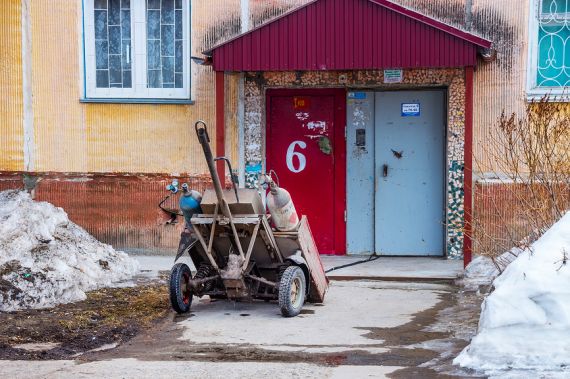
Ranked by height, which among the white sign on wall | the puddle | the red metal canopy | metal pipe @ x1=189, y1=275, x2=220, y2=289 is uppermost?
the red metal canopy

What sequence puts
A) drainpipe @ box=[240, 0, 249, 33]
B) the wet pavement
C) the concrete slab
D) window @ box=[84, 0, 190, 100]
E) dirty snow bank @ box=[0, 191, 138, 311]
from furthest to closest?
window @ box=[84, 0, 190, 100], drainpipe @ box=[240, 0, 249, 33], the concrete slab, dirty snow bank @ box=[0, 191, 138, 311], the wet pavement

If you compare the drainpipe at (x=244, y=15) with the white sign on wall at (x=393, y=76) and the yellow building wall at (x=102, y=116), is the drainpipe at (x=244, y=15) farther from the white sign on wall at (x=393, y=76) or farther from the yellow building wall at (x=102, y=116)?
the white sign on wall at (x=393, y=76)

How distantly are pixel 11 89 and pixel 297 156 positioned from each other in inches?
181

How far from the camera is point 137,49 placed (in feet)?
42.3

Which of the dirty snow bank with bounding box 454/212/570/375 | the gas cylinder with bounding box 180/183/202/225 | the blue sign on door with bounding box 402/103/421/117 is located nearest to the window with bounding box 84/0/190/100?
the blue sign on door with bounding box 402/103/421/117

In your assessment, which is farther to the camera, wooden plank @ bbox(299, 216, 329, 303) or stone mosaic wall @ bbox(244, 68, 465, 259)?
stone mosaic wall @ bbox(244, 68, 465, 259)

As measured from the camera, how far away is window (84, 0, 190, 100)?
42.2 feet

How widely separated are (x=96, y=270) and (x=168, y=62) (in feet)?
12.4

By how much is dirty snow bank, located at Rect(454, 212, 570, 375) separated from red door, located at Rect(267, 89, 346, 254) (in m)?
5.99

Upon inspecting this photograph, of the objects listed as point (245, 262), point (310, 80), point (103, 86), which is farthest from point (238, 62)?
point (245, 262)

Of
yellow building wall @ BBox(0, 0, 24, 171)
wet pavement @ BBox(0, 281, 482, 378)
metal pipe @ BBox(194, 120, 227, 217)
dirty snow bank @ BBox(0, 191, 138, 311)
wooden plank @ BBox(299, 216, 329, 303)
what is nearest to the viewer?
wet pavement @ BBox(0, 281, 482, 378)

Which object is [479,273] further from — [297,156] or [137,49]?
[137,49]

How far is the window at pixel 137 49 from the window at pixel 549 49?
5.13 meters

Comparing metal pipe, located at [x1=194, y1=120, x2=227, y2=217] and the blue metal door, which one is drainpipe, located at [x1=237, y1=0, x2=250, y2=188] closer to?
the blue metal door
